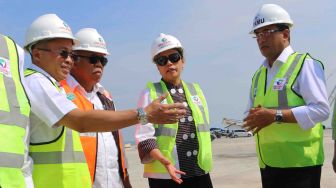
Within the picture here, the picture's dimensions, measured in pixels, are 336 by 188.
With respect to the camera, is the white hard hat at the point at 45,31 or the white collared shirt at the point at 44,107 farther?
the white hard hat at the point at 45,31

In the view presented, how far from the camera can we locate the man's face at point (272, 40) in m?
4.64

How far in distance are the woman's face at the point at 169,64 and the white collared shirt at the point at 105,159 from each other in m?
0.98

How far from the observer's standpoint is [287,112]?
14.0 ft

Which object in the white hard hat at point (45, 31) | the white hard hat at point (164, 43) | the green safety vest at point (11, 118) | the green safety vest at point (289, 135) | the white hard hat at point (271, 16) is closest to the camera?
the green safety vest at point (11, 118)

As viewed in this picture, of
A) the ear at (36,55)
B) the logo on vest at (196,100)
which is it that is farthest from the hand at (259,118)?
the ear at (36,55)

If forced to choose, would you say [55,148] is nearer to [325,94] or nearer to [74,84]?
[74,84]

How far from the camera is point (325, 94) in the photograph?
4387mm

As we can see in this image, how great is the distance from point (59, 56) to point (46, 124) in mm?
607

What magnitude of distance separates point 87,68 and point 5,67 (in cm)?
170

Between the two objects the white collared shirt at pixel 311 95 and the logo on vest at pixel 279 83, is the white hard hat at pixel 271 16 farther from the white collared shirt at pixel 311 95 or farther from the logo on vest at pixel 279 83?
the logo on vest at pixel 279 83

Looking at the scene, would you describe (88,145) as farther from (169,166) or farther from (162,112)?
(162,112)

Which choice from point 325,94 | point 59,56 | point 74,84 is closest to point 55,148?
point 59,56

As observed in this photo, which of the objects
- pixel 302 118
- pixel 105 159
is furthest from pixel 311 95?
pixel 105 159

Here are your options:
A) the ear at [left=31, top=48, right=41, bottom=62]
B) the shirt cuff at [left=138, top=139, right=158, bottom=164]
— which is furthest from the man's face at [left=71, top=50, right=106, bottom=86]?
the ear at [left=31, top=48, right=41, bottom=62]
